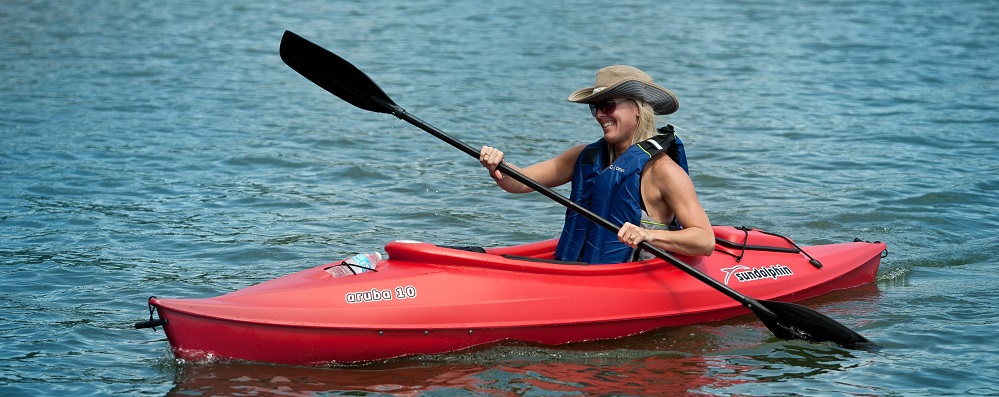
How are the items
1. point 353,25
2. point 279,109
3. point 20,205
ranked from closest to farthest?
point 20,205
point 279,109
point 353,25

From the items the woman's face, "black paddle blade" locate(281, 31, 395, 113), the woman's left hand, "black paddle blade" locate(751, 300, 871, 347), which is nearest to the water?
"black paddle blade" locate(751, 300, 871, 347)

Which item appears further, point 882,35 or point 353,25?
point 353,25

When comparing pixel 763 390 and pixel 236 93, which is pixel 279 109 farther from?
pixel 763 390

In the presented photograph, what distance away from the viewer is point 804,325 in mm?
5527

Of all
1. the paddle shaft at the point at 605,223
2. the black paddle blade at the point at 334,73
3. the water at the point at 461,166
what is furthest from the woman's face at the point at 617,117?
the black paddle blade at the point at 334,73

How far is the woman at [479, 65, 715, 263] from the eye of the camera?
5.29 meters

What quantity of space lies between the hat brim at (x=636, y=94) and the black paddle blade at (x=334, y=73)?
1.06 metres

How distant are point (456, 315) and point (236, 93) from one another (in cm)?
835

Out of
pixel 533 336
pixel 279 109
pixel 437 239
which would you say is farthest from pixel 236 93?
pixel 533 336

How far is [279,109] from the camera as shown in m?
12.1

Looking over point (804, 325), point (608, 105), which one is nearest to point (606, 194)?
point (608, 105)

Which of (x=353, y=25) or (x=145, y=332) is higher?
(x=353, y=25)

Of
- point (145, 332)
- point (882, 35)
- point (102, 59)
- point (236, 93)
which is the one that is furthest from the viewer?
point (882, 35)

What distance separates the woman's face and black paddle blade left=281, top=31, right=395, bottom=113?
1.12m
